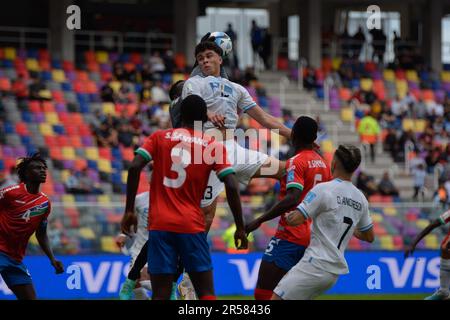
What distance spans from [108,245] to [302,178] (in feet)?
36.4

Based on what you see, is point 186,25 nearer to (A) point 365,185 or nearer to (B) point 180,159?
(A) point 365,185

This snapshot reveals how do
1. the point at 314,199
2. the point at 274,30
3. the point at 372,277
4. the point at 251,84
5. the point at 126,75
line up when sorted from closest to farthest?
1. the point at 314,199
2. the point at 372,277
3. the point at 126,75
4. the point at 251,84
5. the point at 274,30

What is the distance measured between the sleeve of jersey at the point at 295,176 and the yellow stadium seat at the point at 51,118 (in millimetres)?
18339

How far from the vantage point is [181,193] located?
10094 mm

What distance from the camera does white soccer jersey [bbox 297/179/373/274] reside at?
10664 millimetres

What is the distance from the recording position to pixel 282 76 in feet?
117

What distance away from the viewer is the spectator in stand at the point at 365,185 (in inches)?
1102

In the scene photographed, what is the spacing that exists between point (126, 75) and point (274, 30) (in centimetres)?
921


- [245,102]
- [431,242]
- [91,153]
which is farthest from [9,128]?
[245,102]

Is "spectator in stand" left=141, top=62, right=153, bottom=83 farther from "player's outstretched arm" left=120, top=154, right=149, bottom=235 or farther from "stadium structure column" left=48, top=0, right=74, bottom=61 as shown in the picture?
"player's outstretched arm" left=120, top=154, right=149, bottom=235

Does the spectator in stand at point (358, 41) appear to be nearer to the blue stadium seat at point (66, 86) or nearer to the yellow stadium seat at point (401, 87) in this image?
the yellow stadium seat at point (401, 87)

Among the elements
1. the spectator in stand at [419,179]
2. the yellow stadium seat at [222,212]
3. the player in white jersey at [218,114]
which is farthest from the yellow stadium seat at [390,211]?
the player in white jersey at [218,114]

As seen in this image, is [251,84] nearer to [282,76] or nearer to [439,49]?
[282,76]

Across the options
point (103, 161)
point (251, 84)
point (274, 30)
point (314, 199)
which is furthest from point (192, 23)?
point (314, 199)
